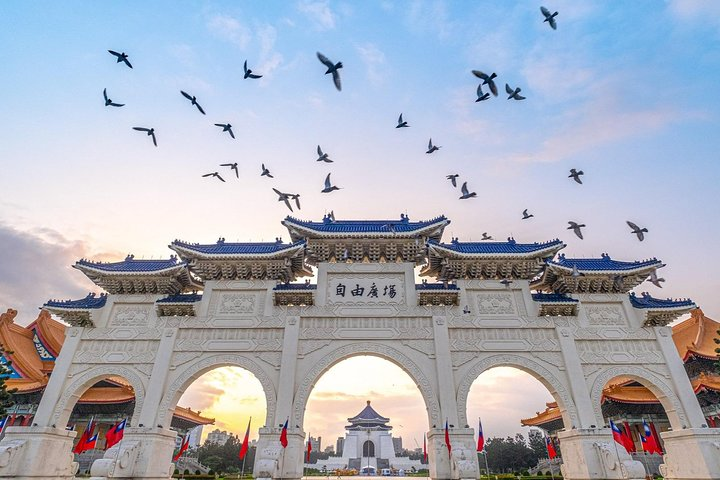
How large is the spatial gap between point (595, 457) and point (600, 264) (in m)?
6.58

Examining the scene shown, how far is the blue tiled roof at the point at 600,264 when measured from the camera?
14054 mm

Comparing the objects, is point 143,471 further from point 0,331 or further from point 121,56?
point 0,331

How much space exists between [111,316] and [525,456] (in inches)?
1158

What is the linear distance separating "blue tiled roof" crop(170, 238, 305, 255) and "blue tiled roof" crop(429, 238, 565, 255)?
5789 millimetres

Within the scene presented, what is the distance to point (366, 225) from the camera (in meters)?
15.8

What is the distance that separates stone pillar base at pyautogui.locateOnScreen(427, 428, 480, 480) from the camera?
10719mm

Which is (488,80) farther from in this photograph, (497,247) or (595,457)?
(595,457)

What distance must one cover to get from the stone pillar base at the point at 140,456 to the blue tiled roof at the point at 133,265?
5.39m

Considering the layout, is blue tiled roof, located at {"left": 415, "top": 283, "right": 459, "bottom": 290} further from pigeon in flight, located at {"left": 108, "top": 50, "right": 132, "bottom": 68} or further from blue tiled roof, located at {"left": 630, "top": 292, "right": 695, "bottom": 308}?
pigeon in flight, located at {"left": 108, "top": 50, "right": 132, "bottom": 68}

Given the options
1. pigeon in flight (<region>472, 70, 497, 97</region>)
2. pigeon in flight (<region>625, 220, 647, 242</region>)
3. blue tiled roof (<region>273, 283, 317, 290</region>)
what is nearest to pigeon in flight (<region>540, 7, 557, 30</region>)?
pigeon in flight (<region>472, 70, 497, 97</region>)

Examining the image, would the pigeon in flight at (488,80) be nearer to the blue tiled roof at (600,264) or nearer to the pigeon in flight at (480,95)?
the pigeon in flight at (480,95)

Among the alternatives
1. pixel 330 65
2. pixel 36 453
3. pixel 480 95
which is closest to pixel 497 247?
pixel 480 95

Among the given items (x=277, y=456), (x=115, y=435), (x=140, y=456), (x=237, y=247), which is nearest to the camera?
(x=277, y=456)

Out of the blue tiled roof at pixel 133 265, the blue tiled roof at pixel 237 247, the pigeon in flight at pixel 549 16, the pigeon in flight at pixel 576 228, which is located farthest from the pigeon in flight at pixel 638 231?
the blue tiled roof at pixel 133 265
